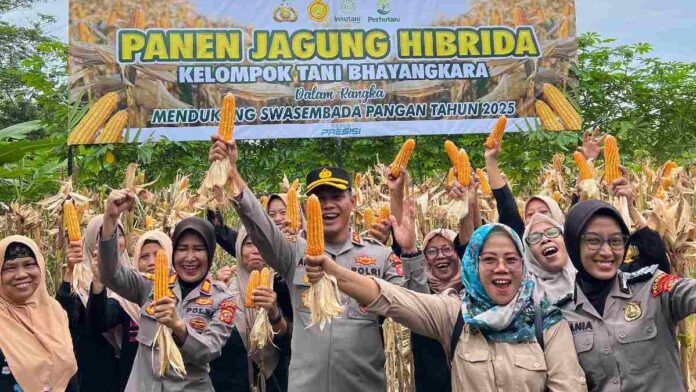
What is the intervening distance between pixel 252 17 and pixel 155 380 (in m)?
6.81

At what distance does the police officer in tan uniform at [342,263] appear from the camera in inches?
126

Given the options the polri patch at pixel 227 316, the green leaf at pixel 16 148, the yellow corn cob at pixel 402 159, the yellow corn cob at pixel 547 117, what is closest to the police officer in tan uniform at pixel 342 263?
the yellow corn cob at pixel 402 159

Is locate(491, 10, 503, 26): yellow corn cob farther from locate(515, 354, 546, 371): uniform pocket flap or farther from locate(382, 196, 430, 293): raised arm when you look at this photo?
locate(515, 354, 546, 371): uniform pocket flap

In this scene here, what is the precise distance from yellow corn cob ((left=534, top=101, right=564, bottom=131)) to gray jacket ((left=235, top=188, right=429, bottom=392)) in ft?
22.1

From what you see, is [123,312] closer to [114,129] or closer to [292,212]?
[292,212]

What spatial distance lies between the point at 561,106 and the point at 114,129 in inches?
206

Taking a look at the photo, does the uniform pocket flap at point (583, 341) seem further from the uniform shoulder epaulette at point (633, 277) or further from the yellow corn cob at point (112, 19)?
the yellow corn cob at point (112, 19)

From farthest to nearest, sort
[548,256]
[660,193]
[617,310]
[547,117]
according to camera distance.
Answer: [547,117], [660,193], [548,256], [617,310]

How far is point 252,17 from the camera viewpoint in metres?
9.50

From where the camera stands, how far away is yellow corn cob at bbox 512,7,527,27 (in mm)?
9852

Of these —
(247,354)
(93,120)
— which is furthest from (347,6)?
(247,354)

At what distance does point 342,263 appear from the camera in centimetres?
341

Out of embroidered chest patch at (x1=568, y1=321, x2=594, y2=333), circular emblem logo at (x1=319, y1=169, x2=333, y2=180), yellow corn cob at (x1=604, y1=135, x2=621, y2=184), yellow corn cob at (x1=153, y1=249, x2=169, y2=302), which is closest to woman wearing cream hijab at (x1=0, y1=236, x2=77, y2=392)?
yellow corn cob at (x1=153, y1=249, x2=169, y2=302)

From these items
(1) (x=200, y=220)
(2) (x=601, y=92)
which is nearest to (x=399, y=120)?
(2) (x=601, y=92)
